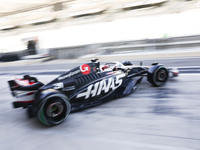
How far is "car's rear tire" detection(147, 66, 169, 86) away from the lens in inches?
146

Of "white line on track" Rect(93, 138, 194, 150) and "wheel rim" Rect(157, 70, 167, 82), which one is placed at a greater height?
"wheel rim" Rect(157, 70, 167, 82)

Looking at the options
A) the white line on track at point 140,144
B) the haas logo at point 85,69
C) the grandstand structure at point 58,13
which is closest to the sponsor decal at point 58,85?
the haas logo at point 85,69

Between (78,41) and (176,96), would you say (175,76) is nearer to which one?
(176,96)

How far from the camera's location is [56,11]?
20.7 m

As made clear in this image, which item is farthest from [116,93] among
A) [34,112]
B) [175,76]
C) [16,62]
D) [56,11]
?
[56,11]

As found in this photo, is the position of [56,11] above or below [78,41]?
above

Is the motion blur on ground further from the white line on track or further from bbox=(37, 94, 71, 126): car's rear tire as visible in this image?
bbox=(37, 94, 71, 126): car's rear tire

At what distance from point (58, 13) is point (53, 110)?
20418 mm

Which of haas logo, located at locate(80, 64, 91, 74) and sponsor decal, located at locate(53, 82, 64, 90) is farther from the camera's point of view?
haas logo, located at locate(80, 64, 91, 74)

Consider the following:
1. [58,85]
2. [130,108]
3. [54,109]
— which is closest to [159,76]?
[130,108]

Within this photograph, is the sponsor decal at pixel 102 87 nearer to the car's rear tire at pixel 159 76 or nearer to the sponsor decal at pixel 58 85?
the sponsor decal at pixel 58 85

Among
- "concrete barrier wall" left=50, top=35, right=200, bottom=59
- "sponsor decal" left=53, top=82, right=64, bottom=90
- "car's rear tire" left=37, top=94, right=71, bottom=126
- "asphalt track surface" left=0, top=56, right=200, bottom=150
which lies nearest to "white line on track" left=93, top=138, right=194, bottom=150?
"asphalt track surface" left=0, top=56, right=200, bottom=150

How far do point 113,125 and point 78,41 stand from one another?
11.0m

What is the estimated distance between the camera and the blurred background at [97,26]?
378 inches
